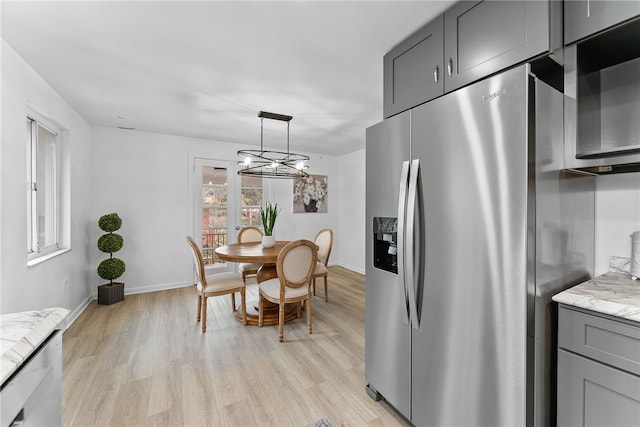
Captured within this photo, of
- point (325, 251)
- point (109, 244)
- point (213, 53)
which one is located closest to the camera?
point (213, 53)

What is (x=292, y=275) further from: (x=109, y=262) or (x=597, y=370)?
(x=109, y=262)

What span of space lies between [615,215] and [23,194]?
395cm

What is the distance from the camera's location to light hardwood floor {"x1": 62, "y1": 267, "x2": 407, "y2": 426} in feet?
5.87

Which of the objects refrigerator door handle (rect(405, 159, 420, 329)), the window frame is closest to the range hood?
refrigerator door handle (rect(405, 159, 420, 329))

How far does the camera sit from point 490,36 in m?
1.39

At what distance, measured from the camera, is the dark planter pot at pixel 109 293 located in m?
3.72

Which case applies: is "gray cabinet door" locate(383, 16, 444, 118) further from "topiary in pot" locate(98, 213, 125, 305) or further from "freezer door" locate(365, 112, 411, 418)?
"topiary in pot" locate(98, 213, 125, 305)

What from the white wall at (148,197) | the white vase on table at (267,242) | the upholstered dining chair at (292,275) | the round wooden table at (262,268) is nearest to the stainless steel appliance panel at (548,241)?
the upholstered dining chair at (292,275)

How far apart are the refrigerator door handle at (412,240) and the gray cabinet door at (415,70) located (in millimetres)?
527

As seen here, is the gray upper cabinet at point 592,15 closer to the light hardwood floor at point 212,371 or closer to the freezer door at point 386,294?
the freezer door at point 386,294

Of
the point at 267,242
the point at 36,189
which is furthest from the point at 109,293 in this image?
the point at 267,242

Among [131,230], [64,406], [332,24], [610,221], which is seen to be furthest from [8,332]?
[131,230]

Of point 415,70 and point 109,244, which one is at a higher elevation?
point 415,70

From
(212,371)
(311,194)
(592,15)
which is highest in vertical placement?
(592,15)
